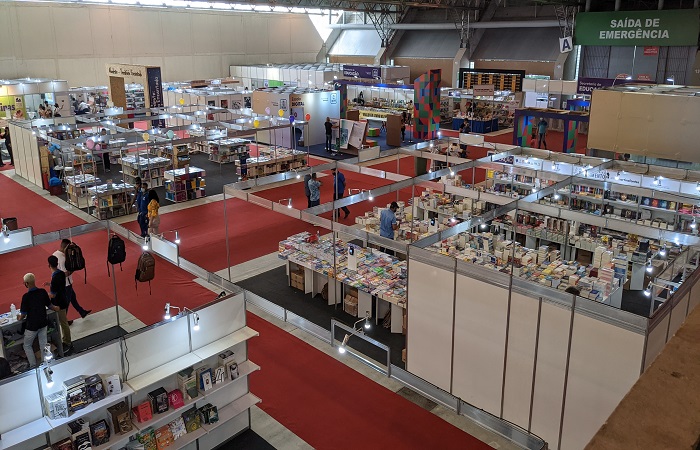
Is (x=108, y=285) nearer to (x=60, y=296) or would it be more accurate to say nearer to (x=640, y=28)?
(x=60, y=296)

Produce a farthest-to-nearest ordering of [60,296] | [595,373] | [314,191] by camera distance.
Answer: [314,191] → [60,296] → [595,373]

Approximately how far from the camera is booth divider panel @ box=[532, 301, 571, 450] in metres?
7.12

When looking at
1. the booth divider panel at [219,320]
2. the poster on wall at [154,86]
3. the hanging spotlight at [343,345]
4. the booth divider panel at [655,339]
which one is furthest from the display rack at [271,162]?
the booth divider panel at [655,339]

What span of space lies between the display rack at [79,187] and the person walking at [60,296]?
8.57m

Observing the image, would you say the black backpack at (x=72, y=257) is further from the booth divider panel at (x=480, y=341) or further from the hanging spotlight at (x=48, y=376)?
the booth divider panel at (x=480, y=341)

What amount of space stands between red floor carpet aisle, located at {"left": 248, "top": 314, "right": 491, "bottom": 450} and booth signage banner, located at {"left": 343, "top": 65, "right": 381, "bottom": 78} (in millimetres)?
25178

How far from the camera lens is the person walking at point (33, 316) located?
8617 millimetres

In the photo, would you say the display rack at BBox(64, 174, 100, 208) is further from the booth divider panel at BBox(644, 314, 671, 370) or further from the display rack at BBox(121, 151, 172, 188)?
the booth divider panel at BBox(644, 314, 671, 370)

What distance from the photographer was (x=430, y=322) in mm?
8656

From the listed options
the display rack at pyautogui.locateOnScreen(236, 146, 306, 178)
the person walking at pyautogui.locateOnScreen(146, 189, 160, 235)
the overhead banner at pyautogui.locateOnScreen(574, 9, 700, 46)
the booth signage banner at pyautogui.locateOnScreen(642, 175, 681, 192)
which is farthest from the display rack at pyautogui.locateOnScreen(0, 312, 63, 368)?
the overhead banner at pyautogui.locateOnScreen(574, 9, 700, 46)

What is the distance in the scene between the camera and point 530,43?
36.5 m

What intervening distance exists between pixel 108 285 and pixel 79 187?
6567 millimetres

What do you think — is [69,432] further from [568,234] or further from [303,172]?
[568,234]

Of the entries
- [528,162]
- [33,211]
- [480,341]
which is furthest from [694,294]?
[33,211]
